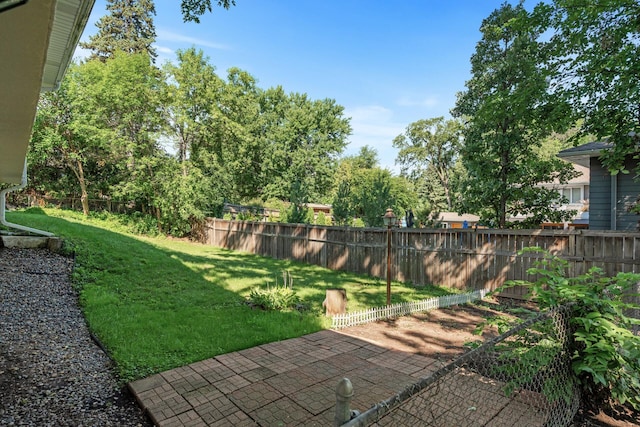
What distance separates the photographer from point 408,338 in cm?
460

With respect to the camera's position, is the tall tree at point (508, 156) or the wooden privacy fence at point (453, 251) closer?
the wooden privacy fence at point (453, 251)

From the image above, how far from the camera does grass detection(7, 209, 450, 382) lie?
13.1 feet

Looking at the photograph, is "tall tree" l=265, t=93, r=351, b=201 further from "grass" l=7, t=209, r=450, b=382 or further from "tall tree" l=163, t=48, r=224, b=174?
"grass" l=7, t=209, r=450, b=382

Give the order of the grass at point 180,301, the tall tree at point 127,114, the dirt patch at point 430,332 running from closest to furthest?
1. the grass at point 180,301
2. the dirt patch at point 430,332
3. the tall tree at point 127,114

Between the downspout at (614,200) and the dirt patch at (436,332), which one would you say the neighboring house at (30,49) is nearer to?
the dirt patch at (436,332)

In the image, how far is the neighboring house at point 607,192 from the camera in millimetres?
7891

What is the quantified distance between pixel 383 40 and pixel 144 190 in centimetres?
1450

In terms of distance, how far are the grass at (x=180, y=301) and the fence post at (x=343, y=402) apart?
282 cm

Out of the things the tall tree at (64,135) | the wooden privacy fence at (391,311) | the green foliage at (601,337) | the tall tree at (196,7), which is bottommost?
the wooden privacy fence at (391,311)

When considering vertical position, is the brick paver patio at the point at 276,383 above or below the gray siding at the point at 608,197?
below

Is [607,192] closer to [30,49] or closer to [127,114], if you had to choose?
[30,49]

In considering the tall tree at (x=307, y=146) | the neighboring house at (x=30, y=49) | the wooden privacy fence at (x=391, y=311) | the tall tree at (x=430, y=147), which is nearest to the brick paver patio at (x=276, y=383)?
the wooden privacy fence at (x=391, y=311)

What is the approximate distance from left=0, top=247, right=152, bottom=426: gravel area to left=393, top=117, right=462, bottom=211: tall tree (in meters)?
29.0

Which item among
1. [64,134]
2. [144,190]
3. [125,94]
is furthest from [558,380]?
[64,134]
